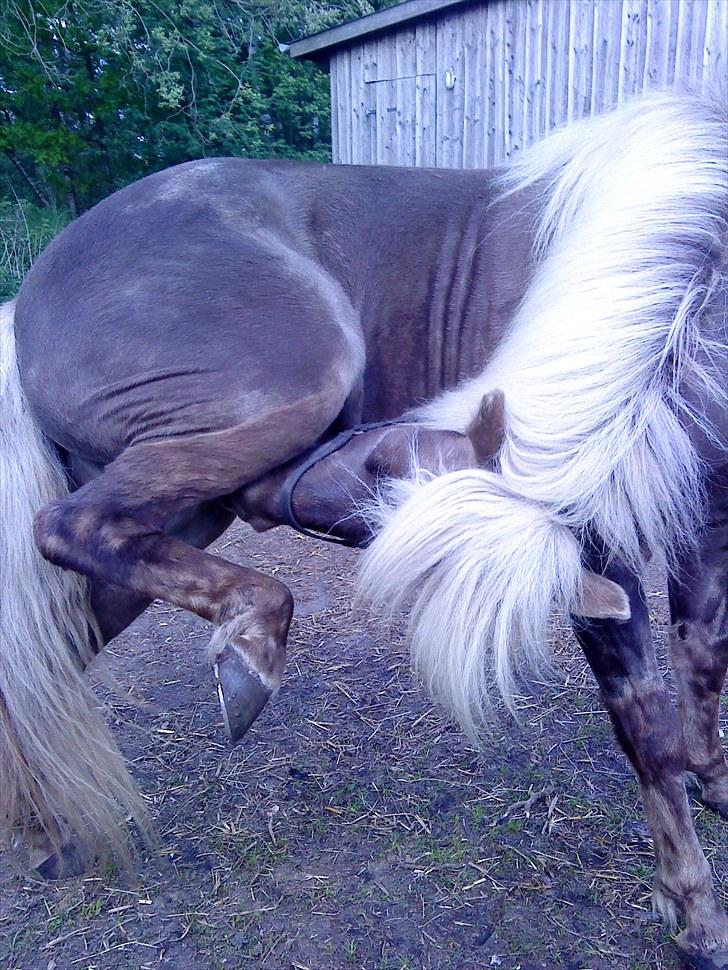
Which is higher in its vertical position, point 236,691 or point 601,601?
point 601,601

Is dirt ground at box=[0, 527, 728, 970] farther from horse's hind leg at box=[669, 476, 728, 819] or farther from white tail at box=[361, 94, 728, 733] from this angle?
white tail at box=[361, 94, 728, 733]

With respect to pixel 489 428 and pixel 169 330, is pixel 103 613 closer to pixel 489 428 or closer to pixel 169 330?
pixel 169 330

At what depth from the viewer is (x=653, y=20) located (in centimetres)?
492

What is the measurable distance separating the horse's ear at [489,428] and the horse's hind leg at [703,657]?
72cm

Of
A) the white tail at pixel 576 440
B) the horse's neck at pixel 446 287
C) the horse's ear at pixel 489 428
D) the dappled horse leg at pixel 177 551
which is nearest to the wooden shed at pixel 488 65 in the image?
the horse's neck at pixel 446 287

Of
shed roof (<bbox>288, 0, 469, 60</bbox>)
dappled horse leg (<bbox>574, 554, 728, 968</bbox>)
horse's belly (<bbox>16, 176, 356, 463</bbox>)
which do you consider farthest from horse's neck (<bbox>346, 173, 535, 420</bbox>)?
shed roof (<bbox>288, 0, 469, 60</bbox>)

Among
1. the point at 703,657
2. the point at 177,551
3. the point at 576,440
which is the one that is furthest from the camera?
the point at 703,657

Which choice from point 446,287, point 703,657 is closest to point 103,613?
point 446,287

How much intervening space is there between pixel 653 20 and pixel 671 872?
5159mm

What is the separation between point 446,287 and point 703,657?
4.05 ft

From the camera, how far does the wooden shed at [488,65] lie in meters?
4.94

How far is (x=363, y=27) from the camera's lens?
277 inches

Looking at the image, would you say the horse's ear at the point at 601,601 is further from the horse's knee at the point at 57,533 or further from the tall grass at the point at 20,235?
the tall grass at the point at 20,235

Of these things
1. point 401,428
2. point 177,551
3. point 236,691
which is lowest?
point 236,691
